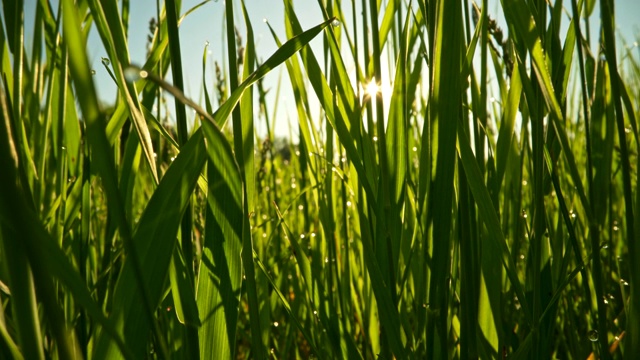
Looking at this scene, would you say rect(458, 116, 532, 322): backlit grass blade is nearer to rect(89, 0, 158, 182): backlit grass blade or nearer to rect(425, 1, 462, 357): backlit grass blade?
rect(425, 1, 462, 357): backlit grass blade

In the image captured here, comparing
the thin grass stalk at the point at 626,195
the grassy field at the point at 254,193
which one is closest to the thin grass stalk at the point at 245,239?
the grassy field at the point at 254,193

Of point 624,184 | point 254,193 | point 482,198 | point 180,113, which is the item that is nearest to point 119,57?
point 180,113

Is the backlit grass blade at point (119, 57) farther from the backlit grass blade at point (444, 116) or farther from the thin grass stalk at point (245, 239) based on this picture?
the backlit grass blade at point (444, 116)

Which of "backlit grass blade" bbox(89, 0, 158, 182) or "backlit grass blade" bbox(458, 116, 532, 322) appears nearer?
"backlit grass blade" bbox(89, 0, 158, 182)

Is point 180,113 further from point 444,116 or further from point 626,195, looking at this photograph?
point 626,195

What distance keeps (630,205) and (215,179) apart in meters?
0.37

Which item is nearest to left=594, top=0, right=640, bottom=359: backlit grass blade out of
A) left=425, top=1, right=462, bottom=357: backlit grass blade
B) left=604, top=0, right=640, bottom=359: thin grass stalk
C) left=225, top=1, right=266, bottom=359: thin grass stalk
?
left=604, top=0, right=640, bottom=359: thin grass stalk

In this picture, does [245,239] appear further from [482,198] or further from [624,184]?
[624,184]

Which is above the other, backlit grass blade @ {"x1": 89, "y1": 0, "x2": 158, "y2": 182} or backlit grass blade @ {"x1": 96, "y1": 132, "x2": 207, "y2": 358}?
backlit grass blade @ {"x1": 89, "y1": 0, "x2": 158, "y2": 182}

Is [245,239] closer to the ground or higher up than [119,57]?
closer to the ground

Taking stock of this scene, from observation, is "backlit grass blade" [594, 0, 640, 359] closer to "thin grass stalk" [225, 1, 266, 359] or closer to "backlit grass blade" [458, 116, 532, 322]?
"backlit grass blade" [458, 116, 532, 322]

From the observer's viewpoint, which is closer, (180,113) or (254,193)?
(180,113)

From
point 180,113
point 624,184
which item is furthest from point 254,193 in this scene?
point 624,184

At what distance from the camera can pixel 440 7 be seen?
0.47 m
